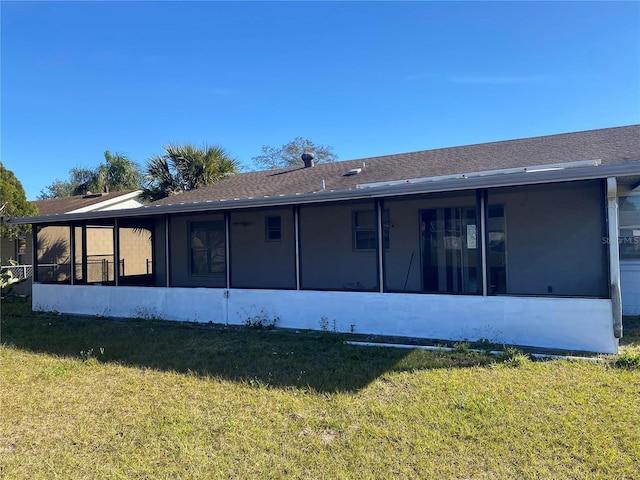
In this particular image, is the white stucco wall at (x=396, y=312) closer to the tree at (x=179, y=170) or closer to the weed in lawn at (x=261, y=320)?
the weed in lawn at (x=261, y=320)

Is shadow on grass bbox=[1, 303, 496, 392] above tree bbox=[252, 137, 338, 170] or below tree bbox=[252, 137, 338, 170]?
below

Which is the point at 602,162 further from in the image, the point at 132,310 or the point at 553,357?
the point at 132,310

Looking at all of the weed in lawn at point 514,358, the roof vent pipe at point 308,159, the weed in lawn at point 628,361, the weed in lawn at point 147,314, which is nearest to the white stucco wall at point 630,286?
the weed in lawn at point 628,361

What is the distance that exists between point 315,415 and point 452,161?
739 cm

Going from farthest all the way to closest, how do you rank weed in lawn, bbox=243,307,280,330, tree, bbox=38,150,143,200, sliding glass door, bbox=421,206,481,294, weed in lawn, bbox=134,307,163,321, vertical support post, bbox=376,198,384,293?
tree, bbox=38,150,143,200 < weed in lawn, bbox=134,307,163,321 < sliding glass door, bbox=421,206,481,294 < weed in lawn, bbox=243,307,280,330 < vertical support post, bbox=376,198,384,293

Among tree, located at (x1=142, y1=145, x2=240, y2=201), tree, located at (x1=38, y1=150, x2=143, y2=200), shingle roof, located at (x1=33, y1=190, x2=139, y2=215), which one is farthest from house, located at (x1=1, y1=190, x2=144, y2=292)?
tree, located at (x1=38, y1=150, x2=143, y2=200)

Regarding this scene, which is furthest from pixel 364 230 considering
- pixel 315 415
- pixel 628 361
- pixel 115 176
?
pixel 115 176

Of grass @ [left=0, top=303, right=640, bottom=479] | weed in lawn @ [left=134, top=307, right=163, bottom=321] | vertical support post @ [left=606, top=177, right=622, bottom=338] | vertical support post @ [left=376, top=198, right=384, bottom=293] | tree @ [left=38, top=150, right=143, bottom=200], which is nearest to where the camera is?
grass @ [left=0, top=303, right=640, bottom=479]

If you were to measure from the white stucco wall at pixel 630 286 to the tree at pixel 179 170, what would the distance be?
1292 centimetres

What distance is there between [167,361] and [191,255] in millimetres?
6326

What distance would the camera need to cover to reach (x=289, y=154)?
3678cm

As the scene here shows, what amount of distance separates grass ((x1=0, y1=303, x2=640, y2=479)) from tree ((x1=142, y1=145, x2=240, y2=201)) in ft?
33.0

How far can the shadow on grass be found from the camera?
514 cm

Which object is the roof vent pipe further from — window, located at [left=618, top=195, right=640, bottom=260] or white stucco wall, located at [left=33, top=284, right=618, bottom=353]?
window, located at [left=618, top=195, right=640, bottom=260]
